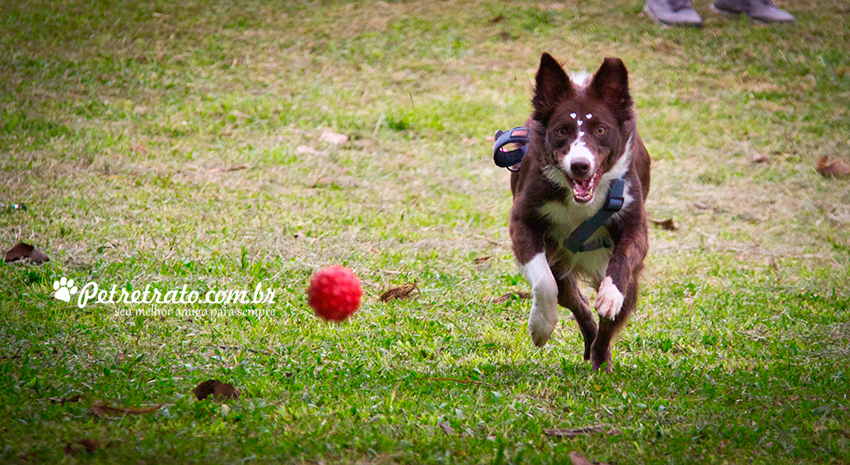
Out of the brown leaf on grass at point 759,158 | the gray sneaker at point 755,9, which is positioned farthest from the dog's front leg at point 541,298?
the gray sneaker at point 755,9

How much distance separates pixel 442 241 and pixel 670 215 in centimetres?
252

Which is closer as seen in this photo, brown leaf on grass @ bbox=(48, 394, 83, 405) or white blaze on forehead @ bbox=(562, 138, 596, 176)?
brown leaf on grass @ bbox=(48, 394, 83, 405)

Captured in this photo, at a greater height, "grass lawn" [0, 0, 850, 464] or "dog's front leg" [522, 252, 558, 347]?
"dog's front leg" [522, 252, 558, 347]

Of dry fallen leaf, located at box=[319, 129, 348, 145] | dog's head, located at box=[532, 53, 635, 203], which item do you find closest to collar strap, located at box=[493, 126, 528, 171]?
dog's head, located at box=[532, 53, 635, 203]

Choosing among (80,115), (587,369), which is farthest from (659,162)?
(80,115)

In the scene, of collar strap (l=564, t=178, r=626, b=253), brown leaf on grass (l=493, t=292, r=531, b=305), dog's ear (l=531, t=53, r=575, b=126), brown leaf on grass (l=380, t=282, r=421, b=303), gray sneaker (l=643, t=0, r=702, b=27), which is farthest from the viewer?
gray sneaker (l=643, t=0, r=702, b=27)

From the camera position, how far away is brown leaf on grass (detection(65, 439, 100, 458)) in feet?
9.43

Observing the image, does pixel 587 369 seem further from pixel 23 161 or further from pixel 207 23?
pixel 207 23

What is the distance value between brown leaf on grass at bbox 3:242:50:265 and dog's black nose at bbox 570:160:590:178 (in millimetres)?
3479

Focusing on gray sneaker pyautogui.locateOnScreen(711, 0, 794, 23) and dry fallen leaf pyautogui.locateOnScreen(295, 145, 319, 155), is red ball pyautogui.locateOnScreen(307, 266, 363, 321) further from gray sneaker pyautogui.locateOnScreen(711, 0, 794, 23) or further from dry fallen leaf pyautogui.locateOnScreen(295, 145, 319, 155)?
gray sneaker pyautogui.locateOnScreen(711, 0, 794, 23)

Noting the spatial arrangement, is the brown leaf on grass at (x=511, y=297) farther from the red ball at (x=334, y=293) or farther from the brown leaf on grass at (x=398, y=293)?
the red ball at (x=334, y=293)

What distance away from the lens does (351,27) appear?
1283 cm

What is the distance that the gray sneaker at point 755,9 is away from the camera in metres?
12.4

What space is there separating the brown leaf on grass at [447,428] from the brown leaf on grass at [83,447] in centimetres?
133
